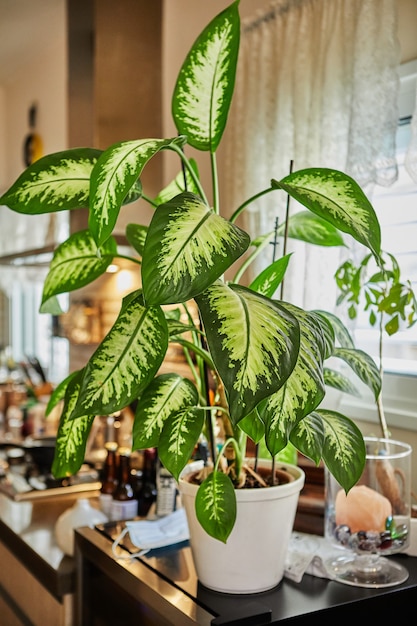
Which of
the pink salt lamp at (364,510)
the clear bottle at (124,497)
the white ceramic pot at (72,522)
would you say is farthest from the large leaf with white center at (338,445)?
the clear bottle at (124,497)

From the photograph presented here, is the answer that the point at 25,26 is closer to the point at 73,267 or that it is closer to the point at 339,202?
the point at 73,267

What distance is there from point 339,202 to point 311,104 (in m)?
0.86

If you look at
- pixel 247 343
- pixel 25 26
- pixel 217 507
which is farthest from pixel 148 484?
pixel 25 26

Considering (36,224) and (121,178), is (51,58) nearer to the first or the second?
(36,224)

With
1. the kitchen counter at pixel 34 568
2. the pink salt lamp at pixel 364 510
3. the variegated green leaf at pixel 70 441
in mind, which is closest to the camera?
the variegated green leaf at pixel 70 441

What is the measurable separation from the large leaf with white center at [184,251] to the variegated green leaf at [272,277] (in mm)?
241

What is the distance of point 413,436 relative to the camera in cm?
178

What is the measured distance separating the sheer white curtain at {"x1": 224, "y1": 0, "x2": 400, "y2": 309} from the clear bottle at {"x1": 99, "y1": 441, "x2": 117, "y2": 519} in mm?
699

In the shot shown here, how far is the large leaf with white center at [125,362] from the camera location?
3.51 feet

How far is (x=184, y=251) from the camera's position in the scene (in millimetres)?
943

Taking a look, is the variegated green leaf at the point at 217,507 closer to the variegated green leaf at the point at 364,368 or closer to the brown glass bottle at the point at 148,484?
the variegated green leaf at the point at 364,368

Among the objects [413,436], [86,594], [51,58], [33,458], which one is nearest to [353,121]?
[413,436]

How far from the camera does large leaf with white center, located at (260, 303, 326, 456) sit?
0.98 m

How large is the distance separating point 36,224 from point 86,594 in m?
2.55
